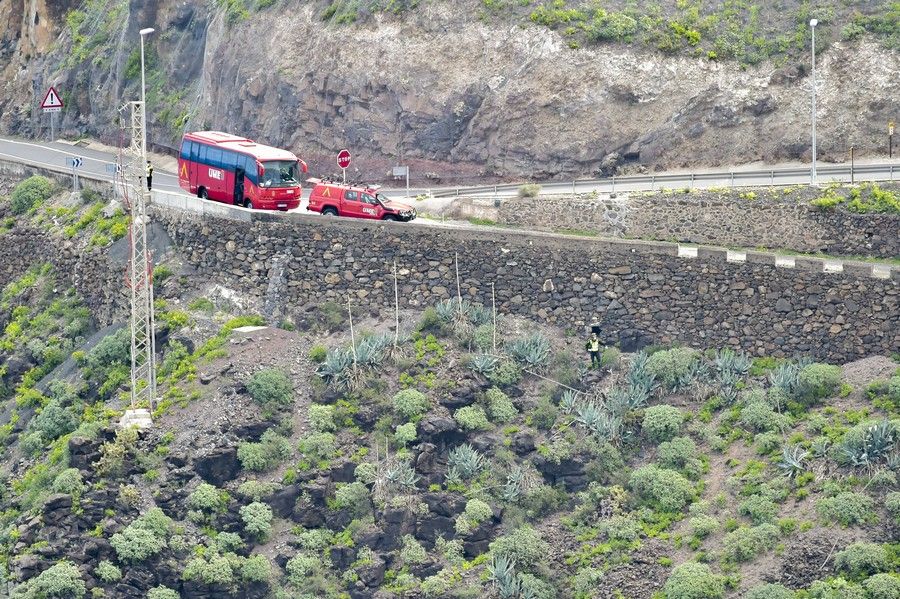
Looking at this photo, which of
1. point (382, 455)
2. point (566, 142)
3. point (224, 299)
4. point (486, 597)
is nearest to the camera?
point (486, 597)

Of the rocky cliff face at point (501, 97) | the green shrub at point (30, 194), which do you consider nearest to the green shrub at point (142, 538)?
the rocky cliff face at point (501, 97)

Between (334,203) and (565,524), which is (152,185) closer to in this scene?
(334,203)

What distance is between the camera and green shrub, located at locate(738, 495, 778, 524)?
2103 inches

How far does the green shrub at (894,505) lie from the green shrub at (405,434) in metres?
11.7

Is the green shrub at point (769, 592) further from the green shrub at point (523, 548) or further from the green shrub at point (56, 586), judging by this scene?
the green shrub at point (56, 586)

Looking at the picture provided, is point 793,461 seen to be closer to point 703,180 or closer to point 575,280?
point 575,280

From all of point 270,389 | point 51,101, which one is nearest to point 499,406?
point 270,389

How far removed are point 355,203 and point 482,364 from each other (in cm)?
643

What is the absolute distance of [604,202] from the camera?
63781 mm

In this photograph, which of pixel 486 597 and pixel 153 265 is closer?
pixel 486 597

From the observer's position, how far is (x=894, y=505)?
52.1 meters

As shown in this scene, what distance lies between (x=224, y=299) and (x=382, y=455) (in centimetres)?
776

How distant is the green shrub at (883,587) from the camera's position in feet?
164

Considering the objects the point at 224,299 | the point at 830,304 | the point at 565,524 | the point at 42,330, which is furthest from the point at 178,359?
the point at 830,304
